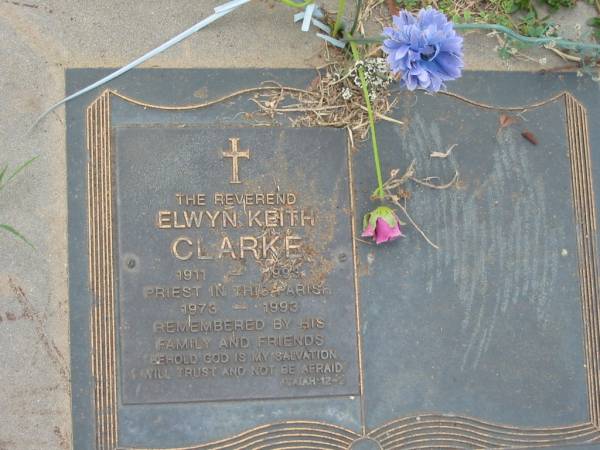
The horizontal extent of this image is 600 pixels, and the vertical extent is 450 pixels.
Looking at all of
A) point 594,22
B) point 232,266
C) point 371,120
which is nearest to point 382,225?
point 371,120

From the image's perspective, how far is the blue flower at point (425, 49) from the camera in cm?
224

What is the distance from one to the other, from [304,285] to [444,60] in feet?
3.28

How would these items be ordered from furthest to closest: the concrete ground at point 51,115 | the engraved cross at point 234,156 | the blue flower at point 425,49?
1. the engraved cross at point 234,156
2. the concrete ground at point 51,115
3. the blue flower at point 425,49

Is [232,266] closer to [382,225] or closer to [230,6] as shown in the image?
[382,225]

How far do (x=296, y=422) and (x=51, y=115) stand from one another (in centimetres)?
154

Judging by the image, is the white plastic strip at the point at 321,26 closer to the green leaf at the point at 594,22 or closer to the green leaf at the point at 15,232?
the green leaf at the point at 594,22

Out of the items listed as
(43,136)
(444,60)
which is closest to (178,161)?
(43,136)

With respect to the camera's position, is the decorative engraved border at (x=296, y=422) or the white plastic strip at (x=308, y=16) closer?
the decorative engraved border at (x=296, y=422)

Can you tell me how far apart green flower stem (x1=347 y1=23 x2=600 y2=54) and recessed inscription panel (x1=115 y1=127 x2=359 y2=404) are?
0.47m

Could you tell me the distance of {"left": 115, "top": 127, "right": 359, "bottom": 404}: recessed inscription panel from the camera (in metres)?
2.58

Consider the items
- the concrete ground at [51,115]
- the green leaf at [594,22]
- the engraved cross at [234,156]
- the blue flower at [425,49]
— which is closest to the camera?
the blue flower at [425,49]

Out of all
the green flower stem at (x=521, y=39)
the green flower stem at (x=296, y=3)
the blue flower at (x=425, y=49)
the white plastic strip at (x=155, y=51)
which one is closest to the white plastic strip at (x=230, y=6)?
the white plastic strip at (x=155, y=51)

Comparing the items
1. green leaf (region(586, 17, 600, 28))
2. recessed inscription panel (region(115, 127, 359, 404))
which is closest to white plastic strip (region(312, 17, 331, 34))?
recessed inscription panel (region(115, 127, 359, 404))

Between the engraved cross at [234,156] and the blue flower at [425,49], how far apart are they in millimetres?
713
